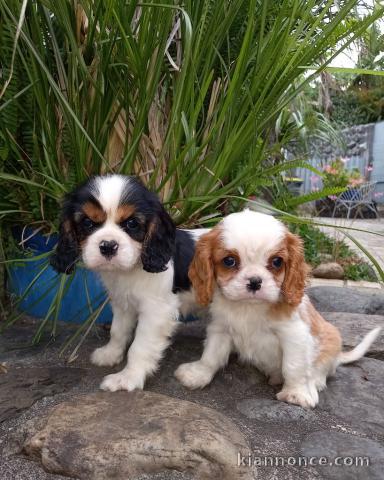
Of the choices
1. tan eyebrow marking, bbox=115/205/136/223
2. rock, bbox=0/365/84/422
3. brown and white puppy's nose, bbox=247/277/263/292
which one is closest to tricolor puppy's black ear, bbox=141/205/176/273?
tan eyebrow marking, bbox=115/205/136/223

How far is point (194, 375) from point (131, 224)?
73 centimetres

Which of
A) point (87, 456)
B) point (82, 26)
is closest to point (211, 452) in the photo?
point (87, 456)

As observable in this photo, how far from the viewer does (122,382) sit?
2.07 metres

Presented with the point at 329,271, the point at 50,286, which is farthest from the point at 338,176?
the point at 50,286

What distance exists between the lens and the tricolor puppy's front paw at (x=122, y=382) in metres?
2.05

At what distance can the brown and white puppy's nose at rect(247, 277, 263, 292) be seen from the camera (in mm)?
1900

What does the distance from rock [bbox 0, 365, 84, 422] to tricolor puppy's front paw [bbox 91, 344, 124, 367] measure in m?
0.11

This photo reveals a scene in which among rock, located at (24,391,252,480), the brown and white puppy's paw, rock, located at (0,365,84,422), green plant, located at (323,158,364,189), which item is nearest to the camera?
rock, located at (24,391,252,480)

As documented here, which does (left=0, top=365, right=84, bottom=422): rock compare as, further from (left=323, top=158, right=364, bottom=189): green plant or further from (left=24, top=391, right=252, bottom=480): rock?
(left=323, top=158, right=364, bottom=189): green plant

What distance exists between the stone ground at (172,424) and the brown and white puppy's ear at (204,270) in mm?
435

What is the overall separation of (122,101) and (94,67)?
224 mm

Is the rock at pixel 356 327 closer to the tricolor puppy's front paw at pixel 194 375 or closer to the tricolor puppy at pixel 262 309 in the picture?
the tricolor puppy at pixel 262 309

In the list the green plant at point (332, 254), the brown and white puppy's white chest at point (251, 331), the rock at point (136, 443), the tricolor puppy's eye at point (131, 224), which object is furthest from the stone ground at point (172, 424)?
the green plant at point (332, 254)

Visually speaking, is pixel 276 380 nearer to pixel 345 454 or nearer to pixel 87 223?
pixel 345 454
